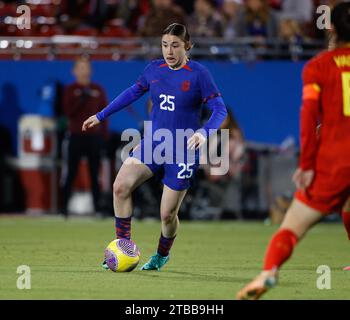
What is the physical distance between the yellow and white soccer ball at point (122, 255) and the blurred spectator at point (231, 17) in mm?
8804

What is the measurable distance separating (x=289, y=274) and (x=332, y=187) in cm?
300

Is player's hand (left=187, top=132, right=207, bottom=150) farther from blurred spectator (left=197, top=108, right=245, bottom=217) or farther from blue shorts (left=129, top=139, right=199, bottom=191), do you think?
blurred spectator (left=197, top=108, right=245, bottom=217)

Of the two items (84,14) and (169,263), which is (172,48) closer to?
(169,263)

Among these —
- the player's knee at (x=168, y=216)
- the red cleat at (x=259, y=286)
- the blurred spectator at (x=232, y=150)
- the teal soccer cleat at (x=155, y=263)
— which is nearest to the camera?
the red cleat at (x=259, y=286)

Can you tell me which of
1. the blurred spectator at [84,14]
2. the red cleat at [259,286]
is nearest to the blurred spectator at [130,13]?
the blurred spectator at [84,14]

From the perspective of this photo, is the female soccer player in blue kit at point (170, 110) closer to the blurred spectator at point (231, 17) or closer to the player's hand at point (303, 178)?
the player's hand at point (303, 178)

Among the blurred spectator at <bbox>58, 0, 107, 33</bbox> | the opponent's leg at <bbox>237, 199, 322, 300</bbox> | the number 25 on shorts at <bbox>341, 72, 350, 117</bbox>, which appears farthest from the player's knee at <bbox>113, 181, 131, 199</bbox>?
the blurred spectator at <bbox>58, 0, 107, 33</bbox>

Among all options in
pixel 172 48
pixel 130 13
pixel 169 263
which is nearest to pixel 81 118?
pixel 130 13

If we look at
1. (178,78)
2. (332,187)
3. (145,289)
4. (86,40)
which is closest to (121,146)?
(86,40)

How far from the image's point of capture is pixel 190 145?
922cm

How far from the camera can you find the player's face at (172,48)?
995 cm

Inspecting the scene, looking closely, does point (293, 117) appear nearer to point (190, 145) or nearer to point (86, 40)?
point (86, 40)

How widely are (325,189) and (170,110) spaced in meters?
3.09

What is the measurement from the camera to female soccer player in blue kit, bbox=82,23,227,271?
9.96 meters
